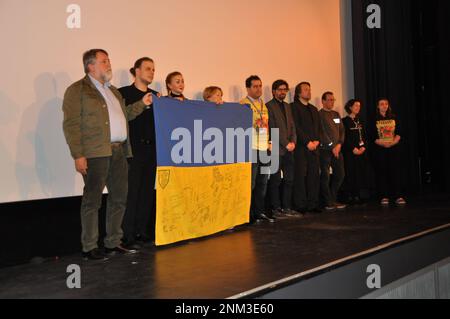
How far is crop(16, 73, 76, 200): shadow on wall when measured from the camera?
357 centimetres

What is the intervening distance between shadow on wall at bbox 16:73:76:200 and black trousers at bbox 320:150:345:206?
2.76m

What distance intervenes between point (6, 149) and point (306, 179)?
9.98 feet

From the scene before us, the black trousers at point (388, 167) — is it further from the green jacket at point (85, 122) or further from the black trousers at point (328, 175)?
the green jacket at point (85, 122)

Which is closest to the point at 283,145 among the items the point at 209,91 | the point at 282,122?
the point at 282,122

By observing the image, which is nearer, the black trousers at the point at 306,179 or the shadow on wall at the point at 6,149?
the shadow on wall at the point at 6,149

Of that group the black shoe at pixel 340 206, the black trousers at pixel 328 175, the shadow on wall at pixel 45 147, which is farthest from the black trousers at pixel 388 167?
Answer: the shadow on wall at pixel 45 147

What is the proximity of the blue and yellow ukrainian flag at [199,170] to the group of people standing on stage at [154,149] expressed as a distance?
18 centimetres

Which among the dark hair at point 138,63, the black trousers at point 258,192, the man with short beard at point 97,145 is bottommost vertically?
the black trousers at point 258,192

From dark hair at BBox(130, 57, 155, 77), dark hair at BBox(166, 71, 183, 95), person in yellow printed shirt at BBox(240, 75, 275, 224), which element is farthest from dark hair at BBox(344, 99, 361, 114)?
dark hair at BBox(130, 57, 155, 77)

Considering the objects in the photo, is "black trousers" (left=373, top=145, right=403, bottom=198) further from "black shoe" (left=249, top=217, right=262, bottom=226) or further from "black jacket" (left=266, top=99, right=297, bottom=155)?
"black shoe" (left=249, top=217, right=262, bottom=226)

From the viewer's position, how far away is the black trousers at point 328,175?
5613mm

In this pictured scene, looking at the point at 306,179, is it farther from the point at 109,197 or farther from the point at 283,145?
the point at 109,197

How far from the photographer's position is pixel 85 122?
11.1 ft
